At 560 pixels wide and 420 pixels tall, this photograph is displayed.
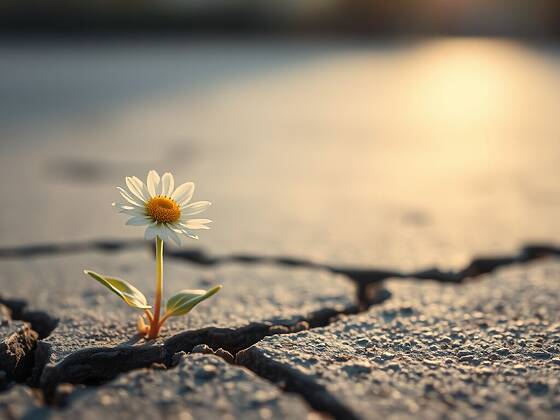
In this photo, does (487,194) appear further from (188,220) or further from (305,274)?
(188,220)

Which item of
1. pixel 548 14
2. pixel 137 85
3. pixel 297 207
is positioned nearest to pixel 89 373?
pixel 297 207

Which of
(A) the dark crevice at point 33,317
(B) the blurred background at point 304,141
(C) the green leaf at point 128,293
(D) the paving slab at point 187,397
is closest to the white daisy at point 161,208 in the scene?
(C) the green leaf at point 128,293

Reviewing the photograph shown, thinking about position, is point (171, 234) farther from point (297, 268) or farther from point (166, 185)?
point (297, 268)

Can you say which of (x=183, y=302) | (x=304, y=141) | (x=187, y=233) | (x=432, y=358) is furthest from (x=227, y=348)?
(x=304, y=141)

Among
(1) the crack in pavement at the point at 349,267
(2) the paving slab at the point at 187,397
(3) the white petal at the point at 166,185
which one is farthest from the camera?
(1) the crack in pavement at the point at 349,267

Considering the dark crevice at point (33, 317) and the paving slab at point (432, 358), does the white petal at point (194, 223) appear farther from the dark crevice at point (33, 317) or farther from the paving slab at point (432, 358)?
the dark crevice at point (33, 317)

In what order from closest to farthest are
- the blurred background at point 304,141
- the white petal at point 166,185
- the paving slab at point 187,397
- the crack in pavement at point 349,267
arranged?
the paving slab at point 187,397 < the white petal at point 166,185 < the crack in pavement at point 349,267 < the blurred background at point 304,141
